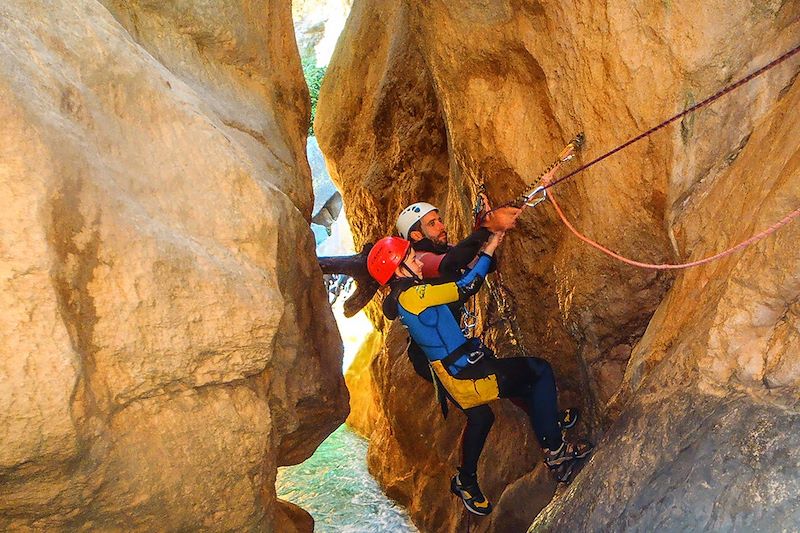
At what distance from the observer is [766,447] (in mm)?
2365

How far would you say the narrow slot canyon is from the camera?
2.60 m

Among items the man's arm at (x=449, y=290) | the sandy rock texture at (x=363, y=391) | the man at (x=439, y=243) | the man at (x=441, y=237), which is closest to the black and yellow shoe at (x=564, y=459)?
the man at (x=439, y=243)

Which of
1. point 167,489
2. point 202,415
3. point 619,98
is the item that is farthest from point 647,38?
point 167,489

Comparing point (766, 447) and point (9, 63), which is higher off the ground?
point (9, 63)

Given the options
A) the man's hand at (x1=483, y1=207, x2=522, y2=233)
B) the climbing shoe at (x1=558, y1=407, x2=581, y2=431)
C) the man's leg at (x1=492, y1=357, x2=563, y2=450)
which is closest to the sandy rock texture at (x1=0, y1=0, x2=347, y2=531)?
the man's hand at (x1=483, y1=207, x2=522, y2=233)

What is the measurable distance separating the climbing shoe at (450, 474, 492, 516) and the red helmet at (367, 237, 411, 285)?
4.99 feet

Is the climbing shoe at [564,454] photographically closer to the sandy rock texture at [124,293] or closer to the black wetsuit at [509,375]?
the black wetsuit at [509,375]

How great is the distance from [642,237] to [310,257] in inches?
86.6

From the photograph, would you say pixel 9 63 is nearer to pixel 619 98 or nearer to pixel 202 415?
pixel 202 415

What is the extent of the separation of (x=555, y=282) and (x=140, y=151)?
2967 millimetres

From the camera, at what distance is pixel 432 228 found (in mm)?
5035

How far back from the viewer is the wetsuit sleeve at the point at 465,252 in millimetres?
4508

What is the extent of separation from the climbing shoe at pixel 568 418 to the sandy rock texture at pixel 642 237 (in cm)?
14

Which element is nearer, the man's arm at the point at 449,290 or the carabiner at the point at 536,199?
the carabiner at the point at 536,199
